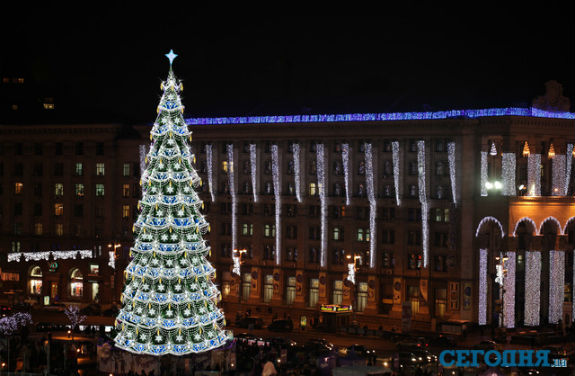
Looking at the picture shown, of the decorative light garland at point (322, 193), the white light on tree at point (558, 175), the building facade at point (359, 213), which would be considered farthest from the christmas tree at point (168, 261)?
the white light on tree at point (558, 175)

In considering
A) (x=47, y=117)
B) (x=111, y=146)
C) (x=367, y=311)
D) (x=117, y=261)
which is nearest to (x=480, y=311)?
(x=367, y=311)

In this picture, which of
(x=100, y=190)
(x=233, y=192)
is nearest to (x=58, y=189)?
(x=100, y=190)

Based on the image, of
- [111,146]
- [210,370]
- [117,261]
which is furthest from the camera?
[111,146]

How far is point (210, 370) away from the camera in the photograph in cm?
5934

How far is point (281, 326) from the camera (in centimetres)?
9419

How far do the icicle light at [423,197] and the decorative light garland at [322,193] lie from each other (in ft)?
34.5

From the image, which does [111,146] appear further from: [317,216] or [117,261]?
[317,216]

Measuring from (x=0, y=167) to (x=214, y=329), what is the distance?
76429mm

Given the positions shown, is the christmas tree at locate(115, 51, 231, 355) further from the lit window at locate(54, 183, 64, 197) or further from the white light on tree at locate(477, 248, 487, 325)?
the lit window at locate(54, 183, 64, 197)

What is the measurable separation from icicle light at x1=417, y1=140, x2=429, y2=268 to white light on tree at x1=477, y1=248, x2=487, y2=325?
16.6ft

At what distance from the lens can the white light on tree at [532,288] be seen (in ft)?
323

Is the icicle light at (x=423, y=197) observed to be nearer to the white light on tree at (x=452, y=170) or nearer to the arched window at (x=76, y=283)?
the white light on tree at (x=452, y=170)

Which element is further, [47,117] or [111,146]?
[47,117]

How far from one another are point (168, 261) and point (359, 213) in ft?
155
